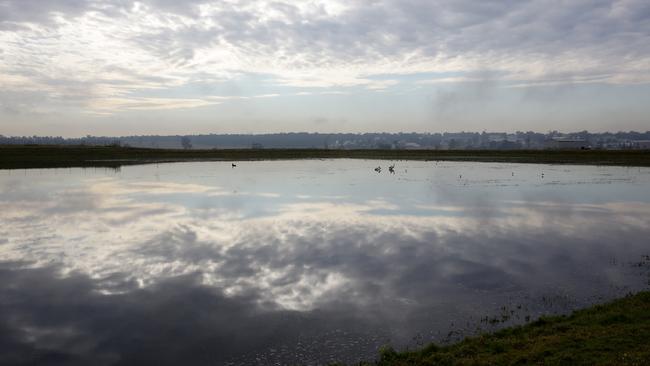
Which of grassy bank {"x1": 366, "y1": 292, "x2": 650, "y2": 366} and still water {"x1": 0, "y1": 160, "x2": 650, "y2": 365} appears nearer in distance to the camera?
grassy bank {"x1": 366, "y1": 292, "x2": 650, "y2": 366}

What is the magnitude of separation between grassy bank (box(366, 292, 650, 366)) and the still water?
1.09 m

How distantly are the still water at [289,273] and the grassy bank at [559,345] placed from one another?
109 centimetres

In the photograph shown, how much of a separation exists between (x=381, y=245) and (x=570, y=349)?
1499cm

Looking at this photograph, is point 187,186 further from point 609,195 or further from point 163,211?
point 609,195

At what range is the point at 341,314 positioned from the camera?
16.5 m

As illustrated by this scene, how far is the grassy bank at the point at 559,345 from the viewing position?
456 inches

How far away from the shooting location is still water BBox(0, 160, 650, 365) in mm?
14547

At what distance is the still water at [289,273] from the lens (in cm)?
1455

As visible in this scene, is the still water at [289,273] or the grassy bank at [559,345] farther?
the still water at [289,273]

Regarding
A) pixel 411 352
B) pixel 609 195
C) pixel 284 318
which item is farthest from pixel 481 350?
pixel 609 195

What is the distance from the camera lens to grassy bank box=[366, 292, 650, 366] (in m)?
11.6

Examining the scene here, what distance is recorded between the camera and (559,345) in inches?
488

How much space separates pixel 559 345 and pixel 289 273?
39.1ft

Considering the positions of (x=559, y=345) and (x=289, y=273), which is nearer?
(x=559, y=345)
